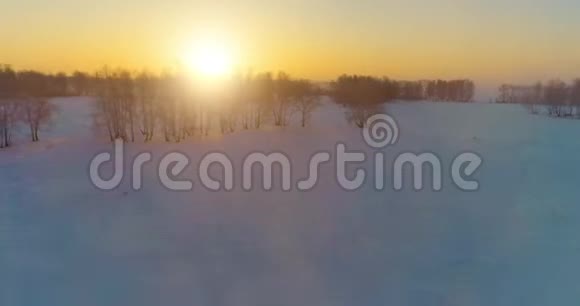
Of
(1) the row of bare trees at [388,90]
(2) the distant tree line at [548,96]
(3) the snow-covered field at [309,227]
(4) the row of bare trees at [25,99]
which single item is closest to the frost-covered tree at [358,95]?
(1) the row of bare trees at [388,90]

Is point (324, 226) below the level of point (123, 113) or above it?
below

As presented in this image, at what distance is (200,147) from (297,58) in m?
1.12

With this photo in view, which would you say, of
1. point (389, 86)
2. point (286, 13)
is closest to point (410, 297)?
point (389, 86)

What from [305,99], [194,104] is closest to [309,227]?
[305,99]

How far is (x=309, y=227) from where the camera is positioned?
266 cm

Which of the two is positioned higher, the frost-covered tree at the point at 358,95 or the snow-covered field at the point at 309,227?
the frost-covered tree at the point at 358,95

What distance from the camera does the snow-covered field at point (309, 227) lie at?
6.90ft

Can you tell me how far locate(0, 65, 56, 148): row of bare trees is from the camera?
2.90m

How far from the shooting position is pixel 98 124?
135 inches

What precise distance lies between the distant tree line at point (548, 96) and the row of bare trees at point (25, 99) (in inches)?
134

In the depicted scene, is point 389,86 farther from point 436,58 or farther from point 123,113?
point 123,113

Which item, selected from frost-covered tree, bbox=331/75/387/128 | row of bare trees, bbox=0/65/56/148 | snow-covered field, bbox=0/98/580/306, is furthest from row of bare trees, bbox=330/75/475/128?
row of bare trees, bbox=0/65/56/148

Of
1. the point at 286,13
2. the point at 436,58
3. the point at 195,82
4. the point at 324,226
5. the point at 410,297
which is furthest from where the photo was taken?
the point at 195,82

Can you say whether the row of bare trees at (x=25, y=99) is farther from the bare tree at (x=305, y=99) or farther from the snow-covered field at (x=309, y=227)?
the bare tree at (x=305, y=99)
